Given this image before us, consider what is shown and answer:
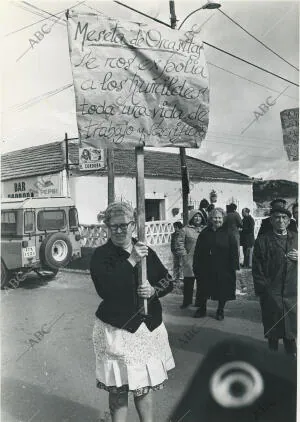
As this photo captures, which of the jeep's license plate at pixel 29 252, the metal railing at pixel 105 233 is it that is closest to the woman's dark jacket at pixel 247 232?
the metal railing at pixel 105 233

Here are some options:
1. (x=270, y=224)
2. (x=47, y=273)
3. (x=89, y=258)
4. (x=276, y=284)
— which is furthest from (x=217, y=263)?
(x=89, y=258)

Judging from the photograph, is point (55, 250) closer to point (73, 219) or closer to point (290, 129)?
point (73, 219)

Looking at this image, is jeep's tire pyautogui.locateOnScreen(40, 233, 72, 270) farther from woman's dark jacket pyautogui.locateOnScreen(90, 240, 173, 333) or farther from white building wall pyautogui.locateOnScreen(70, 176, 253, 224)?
woman's dark jacket pyautogui.locateOnScreen(90, 240, 173, 333)

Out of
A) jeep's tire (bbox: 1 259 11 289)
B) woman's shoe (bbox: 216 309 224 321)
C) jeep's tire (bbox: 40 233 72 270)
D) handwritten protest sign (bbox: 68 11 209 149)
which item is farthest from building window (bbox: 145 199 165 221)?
handwritten protest sign (bbox: 68 11 209 149)

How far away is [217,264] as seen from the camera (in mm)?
6160

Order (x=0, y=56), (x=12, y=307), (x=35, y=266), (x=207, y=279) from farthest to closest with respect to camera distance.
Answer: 1. (x=35, y=266)
2. (x=12, y=307)
3. (x=207, y=279)
4. (x=0, y=56)

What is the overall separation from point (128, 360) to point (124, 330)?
7.3 inches

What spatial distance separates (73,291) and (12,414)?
5394 mm

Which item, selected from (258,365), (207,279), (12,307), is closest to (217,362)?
(258,365)

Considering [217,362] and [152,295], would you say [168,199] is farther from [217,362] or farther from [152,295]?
[152,295]

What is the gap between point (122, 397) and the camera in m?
2.80

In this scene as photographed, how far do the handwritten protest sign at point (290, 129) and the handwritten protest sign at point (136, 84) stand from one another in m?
2.18

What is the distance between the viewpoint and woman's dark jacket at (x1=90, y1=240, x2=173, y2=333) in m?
2.80

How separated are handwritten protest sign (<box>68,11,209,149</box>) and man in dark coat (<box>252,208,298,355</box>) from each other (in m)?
1.73
